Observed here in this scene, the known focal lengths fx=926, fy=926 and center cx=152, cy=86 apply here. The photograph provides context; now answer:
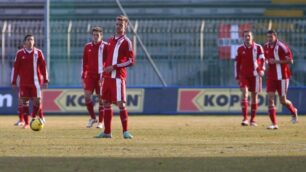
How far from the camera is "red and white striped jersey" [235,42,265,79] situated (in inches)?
866

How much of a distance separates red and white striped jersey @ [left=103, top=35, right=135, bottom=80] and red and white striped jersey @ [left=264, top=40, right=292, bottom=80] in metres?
5.34

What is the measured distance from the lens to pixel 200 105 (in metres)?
29.2

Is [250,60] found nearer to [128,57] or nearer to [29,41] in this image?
[29,41]

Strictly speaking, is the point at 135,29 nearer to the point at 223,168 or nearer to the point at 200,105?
the point at 200,105

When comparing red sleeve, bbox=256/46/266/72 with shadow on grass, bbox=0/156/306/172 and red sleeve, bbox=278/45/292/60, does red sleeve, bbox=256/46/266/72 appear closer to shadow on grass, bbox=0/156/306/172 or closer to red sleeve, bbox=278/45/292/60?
red sleeve, bbox=278/45/292/60

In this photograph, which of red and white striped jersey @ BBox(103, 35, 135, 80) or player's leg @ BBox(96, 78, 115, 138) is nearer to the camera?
red and white striped jersey @ BBox(103, 35, 135, 80)

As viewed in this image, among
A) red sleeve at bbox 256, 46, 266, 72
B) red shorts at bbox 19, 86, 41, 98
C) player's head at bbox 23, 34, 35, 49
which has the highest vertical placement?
player's head at bbox 23, 34, 35, 49

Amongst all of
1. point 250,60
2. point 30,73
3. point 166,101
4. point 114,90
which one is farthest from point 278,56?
point 166,101

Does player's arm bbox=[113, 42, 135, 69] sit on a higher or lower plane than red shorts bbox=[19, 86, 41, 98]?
higher

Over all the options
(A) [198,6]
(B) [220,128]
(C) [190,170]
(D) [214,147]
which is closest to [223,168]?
(C) [190,170]

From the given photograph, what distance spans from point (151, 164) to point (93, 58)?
32.0 feet

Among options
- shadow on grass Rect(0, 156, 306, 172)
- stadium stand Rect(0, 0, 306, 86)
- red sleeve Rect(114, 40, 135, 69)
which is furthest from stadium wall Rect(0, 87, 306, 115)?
shadow on grass Rect(0, 156, 306, 172)

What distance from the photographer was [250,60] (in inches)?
870

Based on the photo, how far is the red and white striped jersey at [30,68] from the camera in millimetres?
21250
